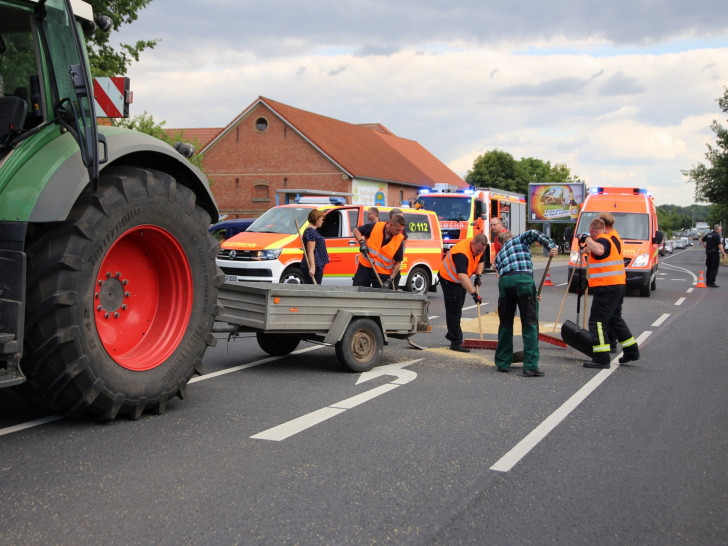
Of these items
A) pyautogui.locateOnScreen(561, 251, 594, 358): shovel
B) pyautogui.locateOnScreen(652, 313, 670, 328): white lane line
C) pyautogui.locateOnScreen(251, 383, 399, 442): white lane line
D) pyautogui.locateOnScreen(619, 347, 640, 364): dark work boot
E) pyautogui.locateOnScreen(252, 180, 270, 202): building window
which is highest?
pyautogui.locateOnScreen(252, 180, 270, 202): building window

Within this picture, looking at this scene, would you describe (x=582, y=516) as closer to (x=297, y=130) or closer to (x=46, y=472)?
(x=46, y=472)

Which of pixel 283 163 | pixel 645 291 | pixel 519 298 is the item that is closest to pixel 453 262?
pixel 519 298

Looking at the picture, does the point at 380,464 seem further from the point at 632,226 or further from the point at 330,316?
the point at 632,226

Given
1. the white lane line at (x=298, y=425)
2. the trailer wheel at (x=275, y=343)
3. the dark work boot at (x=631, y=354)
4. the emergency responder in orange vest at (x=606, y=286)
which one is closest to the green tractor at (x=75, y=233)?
the white lane line at (x=298, y=425)

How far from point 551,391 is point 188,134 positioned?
170ft

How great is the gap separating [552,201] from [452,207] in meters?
17.5

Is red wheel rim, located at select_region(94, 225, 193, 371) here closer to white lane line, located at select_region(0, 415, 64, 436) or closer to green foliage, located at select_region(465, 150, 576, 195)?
white lane line, located at select_region(0, 415, 64, 436)

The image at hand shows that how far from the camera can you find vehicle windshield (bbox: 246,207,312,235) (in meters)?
14.8

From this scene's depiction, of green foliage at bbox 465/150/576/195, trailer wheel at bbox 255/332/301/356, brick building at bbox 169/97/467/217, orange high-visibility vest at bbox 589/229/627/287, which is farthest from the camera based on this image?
green foliage at bbox 465/150/576/195

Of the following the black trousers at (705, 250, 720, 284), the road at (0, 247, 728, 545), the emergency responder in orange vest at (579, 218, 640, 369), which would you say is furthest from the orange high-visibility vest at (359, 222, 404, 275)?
the black trousers at (705, 250, 720, 284)

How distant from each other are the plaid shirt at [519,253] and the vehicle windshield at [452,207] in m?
17.7

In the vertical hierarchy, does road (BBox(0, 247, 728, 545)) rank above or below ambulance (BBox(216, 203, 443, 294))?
below

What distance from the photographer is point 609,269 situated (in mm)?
9523

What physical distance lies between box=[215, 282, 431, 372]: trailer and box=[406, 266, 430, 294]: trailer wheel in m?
7.44
